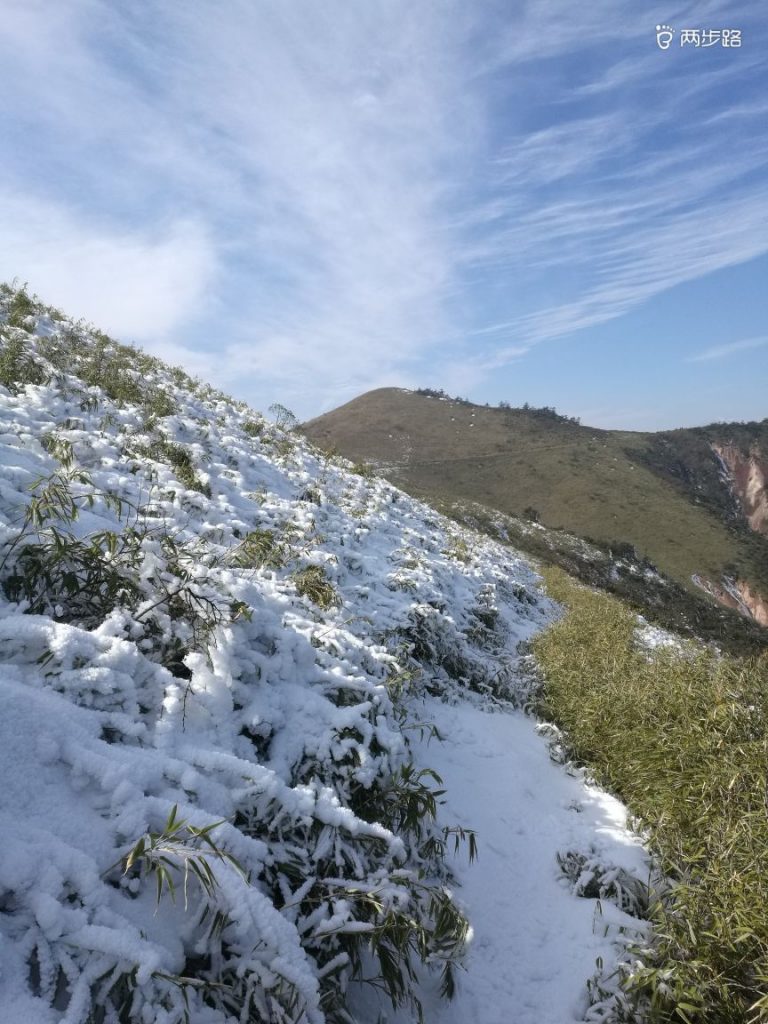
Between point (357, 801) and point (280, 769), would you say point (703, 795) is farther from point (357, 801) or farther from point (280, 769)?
point (280, 769)

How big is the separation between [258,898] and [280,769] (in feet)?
3.71

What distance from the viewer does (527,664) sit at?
867 centimetres

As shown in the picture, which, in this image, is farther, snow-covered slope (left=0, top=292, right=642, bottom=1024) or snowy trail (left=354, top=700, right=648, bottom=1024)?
snowy trail (left=354, top=700, right=648, bottom=1024)

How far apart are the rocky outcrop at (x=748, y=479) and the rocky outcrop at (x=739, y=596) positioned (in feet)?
180

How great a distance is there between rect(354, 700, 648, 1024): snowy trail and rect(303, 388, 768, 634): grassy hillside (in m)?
44.4

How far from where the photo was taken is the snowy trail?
3.42m

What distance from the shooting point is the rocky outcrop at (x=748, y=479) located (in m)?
108

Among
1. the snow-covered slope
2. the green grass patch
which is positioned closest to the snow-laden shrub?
the snow-covered slope

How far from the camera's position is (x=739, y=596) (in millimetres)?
60969

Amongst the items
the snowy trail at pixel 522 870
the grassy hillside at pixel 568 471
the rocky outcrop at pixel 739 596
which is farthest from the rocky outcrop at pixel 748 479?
the snowy trail at pixel 522 870

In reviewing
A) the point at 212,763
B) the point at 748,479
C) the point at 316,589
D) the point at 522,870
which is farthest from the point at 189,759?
the point at 748,479

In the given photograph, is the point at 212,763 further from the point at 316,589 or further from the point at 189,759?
the point at 316,589

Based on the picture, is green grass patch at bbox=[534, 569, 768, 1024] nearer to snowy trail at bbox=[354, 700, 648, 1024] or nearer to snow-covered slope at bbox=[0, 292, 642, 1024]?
snowy trail at bbox=[354, 700, 648, 1024]

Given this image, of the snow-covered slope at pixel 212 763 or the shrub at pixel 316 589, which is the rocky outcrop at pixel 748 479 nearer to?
the snow-covered slope at pixel 212 763
